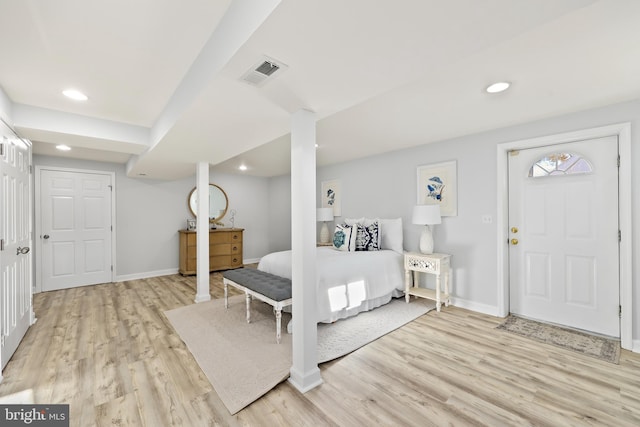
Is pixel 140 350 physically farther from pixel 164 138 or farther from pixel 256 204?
pixel 256 204

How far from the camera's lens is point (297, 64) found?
1.38m

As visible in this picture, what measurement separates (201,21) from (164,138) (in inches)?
60.0

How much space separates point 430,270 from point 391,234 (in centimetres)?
83

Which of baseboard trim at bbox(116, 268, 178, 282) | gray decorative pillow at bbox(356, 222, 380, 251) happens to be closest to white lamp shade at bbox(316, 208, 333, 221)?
gray decorative pillow at bbox(356, 222, 380, 251)

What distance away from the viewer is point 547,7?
98cm

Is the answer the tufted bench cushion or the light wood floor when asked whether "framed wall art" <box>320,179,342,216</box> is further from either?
Result: the light wood floor

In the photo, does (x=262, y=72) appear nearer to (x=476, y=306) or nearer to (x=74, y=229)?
(x=476, y=306)

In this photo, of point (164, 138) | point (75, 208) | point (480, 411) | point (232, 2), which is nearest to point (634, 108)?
point (480, 411)

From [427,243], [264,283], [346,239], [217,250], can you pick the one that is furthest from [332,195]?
[264,283]

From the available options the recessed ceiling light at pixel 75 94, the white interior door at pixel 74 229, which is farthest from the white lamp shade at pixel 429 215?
the white interior door at pixel 74 229

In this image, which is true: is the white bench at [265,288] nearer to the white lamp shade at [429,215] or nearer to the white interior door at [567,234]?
the white lamp shade at [429,215]

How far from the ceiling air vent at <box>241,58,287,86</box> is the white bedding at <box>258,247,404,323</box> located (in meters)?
2.03

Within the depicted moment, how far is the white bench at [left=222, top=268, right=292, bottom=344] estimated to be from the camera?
2586 mm

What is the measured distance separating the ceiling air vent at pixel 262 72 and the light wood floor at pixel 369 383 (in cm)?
200
